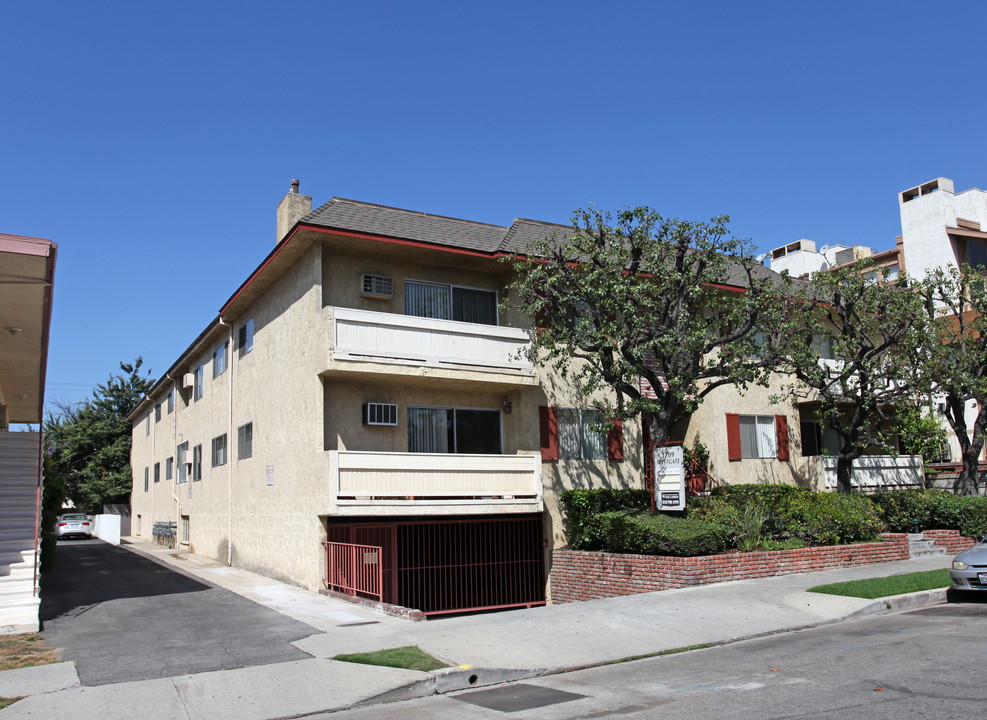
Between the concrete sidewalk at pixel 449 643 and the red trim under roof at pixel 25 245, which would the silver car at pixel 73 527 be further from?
the red trim under roof at pixel 25 245

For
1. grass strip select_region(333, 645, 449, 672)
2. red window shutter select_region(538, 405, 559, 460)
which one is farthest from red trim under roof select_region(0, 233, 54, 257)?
red window shutter select_region(538, 405, 559, 460)

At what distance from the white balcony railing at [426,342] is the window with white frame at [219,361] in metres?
9.46

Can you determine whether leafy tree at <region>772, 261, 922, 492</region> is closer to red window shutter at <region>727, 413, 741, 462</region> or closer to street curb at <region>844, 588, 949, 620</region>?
red window shutter at <region>727, 413, 741, 462</region>

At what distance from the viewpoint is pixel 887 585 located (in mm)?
14141

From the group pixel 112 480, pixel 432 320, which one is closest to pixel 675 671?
pixel 432 320

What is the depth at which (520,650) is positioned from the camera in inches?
417

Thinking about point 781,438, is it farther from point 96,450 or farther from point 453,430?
point 96,450

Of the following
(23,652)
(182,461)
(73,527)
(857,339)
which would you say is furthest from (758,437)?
(73,527)

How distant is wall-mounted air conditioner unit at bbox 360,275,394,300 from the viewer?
18.6m

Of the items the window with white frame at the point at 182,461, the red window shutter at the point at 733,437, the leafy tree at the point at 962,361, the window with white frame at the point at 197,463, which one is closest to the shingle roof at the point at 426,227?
the red window shutter at the point at 733,437

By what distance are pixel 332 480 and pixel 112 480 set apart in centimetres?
4173

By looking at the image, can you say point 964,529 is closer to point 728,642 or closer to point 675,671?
point 728,642

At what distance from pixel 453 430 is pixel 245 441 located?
6705 mm

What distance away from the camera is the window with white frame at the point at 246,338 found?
22.8 metres
